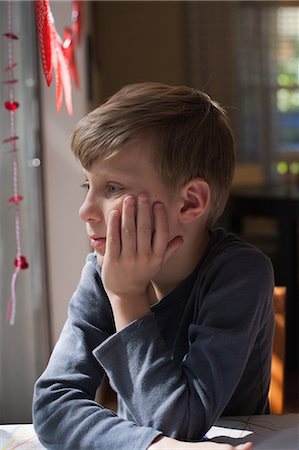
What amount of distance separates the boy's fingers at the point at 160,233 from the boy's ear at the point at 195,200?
Result: 6cm

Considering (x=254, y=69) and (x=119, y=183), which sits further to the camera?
(x=254, y=69)

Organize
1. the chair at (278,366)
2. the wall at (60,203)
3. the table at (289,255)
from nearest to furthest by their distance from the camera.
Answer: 1. the chair at (278,366)
2. the wall at (60,203)
3. the table at (289,255)

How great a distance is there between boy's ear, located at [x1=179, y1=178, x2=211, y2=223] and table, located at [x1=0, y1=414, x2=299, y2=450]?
0.26m

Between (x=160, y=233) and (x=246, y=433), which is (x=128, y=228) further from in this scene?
(x=246, y=433)

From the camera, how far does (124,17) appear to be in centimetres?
565

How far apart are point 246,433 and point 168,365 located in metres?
0.13

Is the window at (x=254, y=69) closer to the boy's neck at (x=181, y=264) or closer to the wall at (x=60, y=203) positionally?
the wall at (x=60, y=203)

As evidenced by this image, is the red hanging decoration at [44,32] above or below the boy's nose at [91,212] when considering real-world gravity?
above

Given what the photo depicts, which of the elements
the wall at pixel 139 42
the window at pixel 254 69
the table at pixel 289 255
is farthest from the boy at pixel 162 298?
the window at pixel 254 69

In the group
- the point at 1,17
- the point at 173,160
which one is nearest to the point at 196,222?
the point at 173,160

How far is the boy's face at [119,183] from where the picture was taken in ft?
2.86

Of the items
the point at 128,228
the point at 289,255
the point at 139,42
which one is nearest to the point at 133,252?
the point at 128,228

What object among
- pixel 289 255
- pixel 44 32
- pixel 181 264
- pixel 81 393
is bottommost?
pixel 289 255

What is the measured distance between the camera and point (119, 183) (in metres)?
0.87
